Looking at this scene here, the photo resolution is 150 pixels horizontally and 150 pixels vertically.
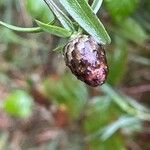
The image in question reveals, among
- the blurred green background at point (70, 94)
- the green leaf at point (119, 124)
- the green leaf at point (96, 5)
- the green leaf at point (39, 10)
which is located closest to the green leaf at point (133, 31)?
the blurred green background at point (70, 94)

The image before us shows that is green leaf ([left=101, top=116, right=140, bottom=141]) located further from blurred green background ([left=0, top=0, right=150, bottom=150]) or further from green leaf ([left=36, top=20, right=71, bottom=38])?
green leaf ([left=36, top=20, right=71, bottom=38])

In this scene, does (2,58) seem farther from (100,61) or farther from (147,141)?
(100,61)

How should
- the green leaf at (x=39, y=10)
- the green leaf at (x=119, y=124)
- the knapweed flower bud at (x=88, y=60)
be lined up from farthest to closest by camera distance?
the green leaf at (x=119, y=124) < the green leaf at (x=39, y=10) < the knapweed flower bud at (x=88, y=60)

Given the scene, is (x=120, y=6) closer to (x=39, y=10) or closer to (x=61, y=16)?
(x=39, y=10)

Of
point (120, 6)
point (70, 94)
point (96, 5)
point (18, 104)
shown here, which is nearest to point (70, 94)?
point (70, 94)

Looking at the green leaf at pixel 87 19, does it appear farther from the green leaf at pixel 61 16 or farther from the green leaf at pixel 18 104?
the green leaf at pixel 18 104

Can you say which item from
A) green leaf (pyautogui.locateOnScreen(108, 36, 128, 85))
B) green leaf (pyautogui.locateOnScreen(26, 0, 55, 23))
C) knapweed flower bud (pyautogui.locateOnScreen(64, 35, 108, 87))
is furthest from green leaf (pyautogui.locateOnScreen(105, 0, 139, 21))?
knapweed flower bud (pyautogui.locateOnScreen(64, 35, 108, 87))
